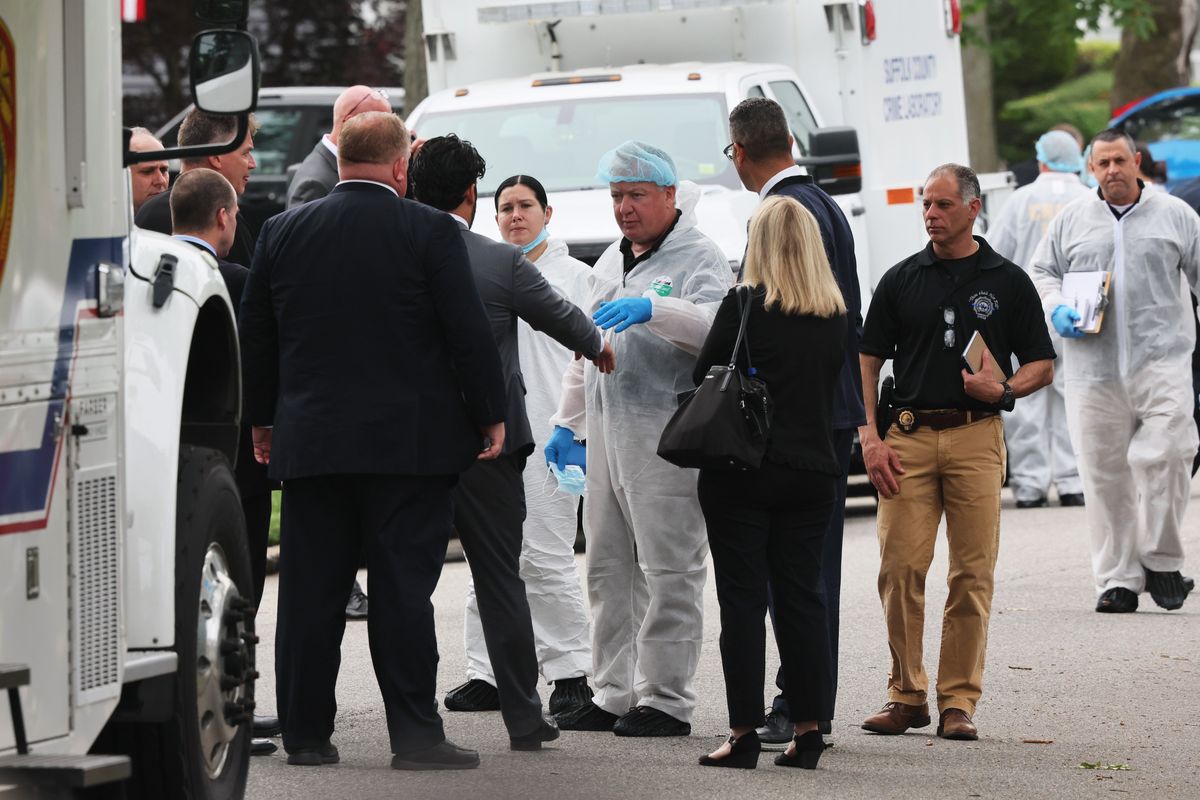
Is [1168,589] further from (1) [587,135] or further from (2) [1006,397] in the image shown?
(1) [587,135]

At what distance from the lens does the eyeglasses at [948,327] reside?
293 inches

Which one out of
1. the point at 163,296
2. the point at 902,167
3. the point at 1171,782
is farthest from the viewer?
the point at 902,167

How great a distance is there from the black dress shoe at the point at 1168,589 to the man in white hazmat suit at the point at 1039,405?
12.5ft

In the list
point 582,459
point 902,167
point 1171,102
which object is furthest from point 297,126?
point 582,459

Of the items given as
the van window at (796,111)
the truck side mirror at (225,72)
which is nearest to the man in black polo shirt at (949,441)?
the truck side mirror at (225,72)

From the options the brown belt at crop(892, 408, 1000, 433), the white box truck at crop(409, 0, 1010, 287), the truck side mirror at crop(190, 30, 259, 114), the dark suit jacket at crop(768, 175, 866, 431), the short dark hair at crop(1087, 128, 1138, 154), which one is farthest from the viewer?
the white box truck at crop(409, 0, 1010, 287)

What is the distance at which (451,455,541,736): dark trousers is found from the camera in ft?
23.0

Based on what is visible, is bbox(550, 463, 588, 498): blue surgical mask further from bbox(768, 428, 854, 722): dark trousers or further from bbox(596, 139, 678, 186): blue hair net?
bbox(596, 139, 678, 186): blue hair net

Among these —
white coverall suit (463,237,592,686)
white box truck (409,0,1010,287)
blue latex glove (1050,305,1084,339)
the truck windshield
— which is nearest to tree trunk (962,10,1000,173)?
white box truck (409,0,1010,287)

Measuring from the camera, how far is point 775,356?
21.6 ft

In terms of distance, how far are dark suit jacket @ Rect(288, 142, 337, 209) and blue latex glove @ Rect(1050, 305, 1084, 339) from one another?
3.28m

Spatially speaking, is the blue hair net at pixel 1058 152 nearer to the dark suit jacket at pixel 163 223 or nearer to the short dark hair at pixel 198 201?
the dark suit jacket at pixel 163 223

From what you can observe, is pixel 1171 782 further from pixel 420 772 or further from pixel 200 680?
pixel 200 680

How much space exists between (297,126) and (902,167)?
7858 millimetres
